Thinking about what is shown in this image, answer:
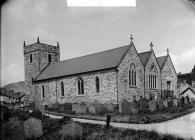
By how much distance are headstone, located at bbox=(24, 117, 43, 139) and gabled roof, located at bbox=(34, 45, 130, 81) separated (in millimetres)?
492

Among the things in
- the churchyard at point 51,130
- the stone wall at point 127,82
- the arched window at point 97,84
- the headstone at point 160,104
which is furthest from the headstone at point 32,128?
the headstone at point 160,104

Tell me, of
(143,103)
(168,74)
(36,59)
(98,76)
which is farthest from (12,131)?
(168,74)

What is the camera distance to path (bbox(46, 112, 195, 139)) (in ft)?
11.7

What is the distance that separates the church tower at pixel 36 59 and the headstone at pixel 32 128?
0.24 m

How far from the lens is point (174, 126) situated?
3.96m

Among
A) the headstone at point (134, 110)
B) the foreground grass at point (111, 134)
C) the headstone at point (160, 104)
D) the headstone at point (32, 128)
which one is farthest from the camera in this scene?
the headstone at point (160, 104)

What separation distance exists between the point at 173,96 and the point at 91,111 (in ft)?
5.07

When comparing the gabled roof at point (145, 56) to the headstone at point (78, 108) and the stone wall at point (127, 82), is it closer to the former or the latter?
the stone wall at point (127, 82)

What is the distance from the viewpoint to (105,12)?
3314 mm

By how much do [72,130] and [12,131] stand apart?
78 centimetres

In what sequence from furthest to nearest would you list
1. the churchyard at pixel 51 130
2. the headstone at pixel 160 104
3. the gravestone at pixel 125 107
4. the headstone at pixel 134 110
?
the headstone at pixel 160 104 → the headstone at pixel 134 110 → the gravestone at pixel 125 107 → the churchyard at pixel 51 130

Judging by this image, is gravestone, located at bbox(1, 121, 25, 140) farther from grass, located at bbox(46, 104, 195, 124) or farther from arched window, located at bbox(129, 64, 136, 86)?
arched window, located at bbox(129, 64, 136, 86)

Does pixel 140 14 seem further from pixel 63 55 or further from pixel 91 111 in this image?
pixel 91 111

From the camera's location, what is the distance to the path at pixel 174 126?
3.58m
